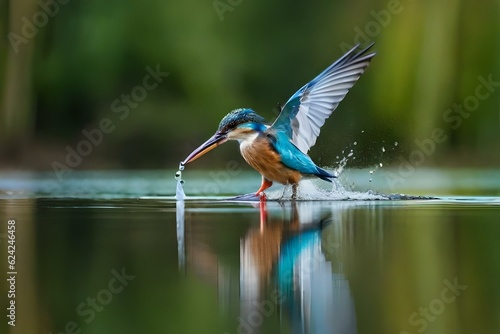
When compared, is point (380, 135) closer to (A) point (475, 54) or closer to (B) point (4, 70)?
(A) point (475, 54)

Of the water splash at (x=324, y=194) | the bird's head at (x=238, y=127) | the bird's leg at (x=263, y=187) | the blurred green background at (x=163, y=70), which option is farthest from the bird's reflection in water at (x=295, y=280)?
the blurred green background at (x=163, y=70)

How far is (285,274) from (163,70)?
420 inches

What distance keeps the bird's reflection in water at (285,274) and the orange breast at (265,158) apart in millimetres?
1605

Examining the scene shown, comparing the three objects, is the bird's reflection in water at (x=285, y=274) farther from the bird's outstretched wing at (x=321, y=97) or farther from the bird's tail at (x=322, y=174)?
the bird's outstretched wing at (x=321, y=97)

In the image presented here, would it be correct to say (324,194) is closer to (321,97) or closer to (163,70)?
(321,97)

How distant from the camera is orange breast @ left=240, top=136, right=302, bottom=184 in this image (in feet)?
28.1

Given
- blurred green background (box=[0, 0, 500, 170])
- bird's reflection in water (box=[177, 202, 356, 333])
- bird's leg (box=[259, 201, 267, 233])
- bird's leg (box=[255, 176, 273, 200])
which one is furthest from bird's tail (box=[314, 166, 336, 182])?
blurred green background (box=[0, 0, 500, 170])

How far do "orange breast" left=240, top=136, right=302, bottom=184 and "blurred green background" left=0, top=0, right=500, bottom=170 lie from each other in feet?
17.0

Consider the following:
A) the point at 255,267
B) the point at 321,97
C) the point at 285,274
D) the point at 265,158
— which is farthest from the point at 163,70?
the point at 285,274

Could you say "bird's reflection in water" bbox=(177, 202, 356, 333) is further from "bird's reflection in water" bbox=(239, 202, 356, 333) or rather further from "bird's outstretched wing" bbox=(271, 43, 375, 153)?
"bird's outstretched wing" bbox=(271, 43, 375, 153)

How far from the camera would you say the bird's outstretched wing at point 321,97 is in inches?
353

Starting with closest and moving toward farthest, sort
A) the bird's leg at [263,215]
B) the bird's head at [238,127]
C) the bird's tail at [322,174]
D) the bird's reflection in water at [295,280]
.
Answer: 1. the bird's reflection in water at [295,280]
2. the bird's leg at [263,215]
3. the bird's head at [238,127]
4. the bird's tail at [322,174]

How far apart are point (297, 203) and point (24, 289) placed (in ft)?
14.8

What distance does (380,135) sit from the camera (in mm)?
13539
